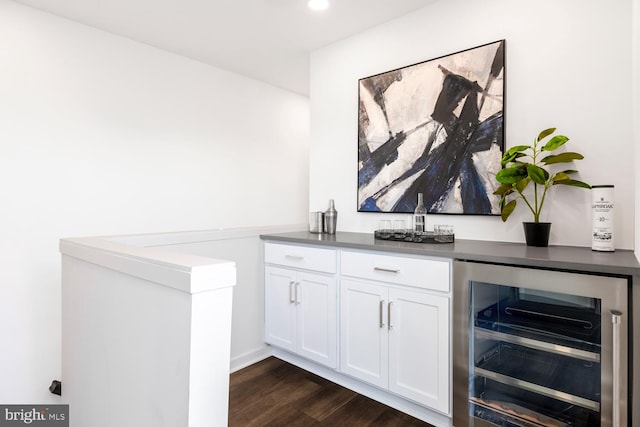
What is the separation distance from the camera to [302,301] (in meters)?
2.29

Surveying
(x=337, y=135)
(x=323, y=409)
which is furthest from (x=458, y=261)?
(x=337, y=135)

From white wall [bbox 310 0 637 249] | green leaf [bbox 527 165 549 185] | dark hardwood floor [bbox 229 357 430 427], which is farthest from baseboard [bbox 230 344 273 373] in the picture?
green leaf [bbox 527 165 549 185]

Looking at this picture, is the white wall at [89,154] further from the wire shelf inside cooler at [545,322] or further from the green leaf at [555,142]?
the green leaf at [555,142]

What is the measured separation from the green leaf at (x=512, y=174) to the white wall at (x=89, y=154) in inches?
90.2

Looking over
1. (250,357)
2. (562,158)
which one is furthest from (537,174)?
(250,357)

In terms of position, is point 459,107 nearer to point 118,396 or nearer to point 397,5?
point 397,5

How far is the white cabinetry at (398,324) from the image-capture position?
1.67 metres

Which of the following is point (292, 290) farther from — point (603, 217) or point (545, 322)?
point (603, 217)

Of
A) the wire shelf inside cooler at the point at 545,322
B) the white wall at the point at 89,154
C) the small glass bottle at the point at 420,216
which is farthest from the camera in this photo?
the small glass bottle at the point at 420,216

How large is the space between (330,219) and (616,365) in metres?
1.73

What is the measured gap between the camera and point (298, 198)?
12.5ft

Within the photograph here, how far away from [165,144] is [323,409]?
7.35 feet

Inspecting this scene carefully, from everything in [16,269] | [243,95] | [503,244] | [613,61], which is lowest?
[16,269]

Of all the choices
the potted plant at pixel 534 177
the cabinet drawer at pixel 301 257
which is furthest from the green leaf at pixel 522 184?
the cabinet drawer at pixel 301 257
